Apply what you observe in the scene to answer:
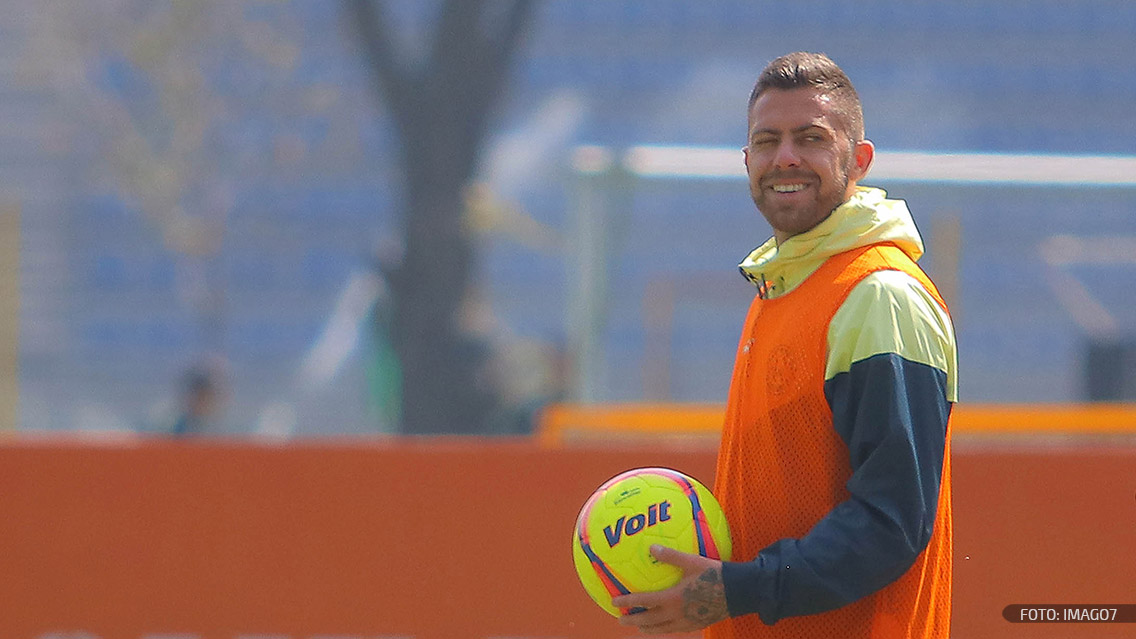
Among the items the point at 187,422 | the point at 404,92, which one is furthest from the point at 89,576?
the point at 404,92

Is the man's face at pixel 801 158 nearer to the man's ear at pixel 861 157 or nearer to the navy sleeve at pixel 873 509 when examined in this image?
the man's ear at pixel 861 157

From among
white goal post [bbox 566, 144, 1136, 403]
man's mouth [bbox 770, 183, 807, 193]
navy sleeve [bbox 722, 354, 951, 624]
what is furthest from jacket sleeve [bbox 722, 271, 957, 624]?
white goal post [bbox 566, 144, 1136, 403]

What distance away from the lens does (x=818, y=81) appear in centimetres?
258

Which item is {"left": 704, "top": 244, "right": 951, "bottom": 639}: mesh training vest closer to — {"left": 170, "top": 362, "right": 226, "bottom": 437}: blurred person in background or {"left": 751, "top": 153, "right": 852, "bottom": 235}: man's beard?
{"left": 751, "top": 153, "right": 852, "bottom": 235}: man's beard

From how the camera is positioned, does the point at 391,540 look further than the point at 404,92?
No

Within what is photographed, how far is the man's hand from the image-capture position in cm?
244

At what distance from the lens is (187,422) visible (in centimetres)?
981

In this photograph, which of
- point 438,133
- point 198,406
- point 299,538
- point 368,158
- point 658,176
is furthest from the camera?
point 368,158

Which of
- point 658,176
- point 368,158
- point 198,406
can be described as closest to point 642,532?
point 658,176

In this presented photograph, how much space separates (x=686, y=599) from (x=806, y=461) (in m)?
0.34

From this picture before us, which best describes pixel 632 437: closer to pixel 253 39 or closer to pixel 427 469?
pixel 427 469

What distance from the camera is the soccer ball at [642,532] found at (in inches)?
102

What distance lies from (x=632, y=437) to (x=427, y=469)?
182 centimetres

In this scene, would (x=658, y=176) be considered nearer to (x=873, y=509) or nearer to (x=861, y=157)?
(x=861, y=157)
